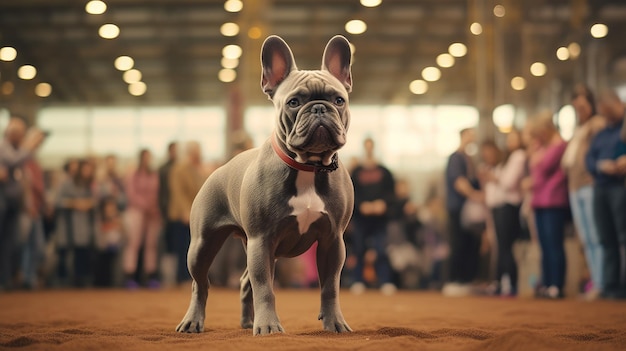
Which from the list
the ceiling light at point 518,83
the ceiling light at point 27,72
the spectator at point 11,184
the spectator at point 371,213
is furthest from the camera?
the ceiling light at point 27,72

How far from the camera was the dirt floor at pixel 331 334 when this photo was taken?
3.88 meters

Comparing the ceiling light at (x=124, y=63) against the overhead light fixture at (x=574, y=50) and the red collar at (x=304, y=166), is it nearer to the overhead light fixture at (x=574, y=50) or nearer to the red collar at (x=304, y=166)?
the overhead light fixture at (x=574, y=50)

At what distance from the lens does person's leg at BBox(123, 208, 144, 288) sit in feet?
42.4

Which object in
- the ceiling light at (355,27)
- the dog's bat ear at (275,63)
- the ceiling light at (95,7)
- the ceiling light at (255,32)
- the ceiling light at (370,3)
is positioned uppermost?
the ceiling light at (370,3)

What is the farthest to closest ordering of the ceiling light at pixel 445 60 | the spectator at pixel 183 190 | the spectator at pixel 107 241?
the ceiling light at pixel 445 60
the spectator at pixel 107 241
the spectator at pixel 183 190

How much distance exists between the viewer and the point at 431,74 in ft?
80.1

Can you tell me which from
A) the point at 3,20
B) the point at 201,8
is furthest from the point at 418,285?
the point at 3,20

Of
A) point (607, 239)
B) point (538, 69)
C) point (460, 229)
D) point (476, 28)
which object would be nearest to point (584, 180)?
point (607, 239)

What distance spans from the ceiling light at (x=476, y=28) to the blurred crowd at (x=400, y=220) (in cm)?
275

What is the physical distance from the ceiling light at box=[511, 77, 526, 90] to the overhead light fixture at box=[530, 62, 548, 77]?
0.96ft

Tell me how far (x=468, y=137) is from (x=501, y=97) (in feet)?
15.7

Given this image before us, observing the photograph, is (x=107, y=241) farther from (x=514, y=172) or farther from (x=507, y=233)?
(x=514, y=172)

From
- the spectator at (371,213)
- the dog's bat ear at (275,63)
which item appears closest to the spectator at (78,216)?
the spectator at (371,213)

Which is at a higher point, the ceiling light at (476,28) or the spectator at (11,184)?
the ceiling light at (476,28)
